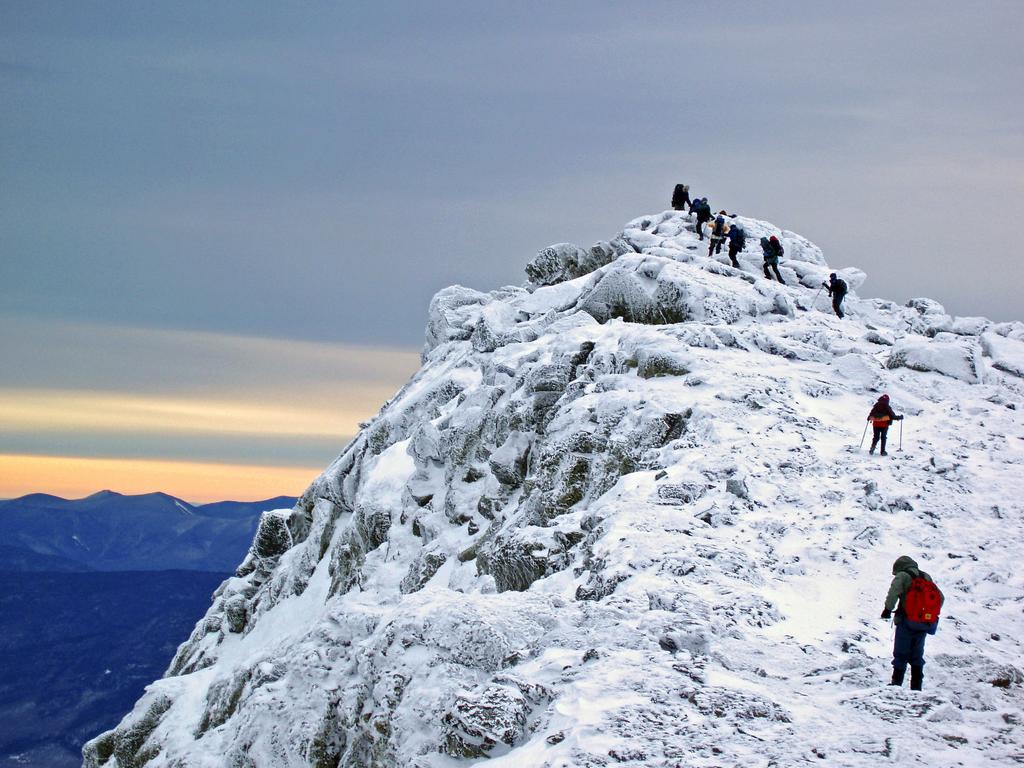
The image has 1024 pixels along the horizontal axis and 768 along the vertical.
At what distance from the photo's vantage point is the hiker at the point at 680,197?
57250 mm

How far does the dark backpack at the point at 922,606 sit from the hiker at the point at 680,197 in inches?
1818

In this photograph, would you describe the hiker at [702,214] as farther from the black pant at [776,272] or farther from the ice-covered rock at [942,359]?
the ice-covered rock at [942,359]

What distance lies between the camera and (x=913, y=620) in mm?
13539

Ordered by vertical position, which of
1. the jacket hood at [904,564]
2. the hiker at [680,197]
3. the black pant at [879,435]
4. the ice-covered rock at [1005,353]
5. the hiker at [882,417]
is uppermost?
the hiker at [680,197]

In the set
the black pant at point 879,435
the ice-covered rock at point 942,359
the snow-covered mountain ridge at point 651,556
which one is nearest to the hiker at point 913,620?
the snow-covered mountain ridge at point 651,556

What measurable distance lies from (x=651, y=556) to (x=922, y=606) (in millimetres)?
5976

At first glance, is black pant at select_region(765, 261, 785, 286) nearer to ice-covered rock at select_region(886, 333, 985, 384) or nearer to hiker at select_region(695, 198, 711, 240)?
hiker at select_region(695, 198, 711, 240)

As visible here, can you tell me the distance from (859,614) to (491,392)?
887 inches

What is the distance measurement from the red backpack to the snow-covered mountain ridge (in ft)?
3.69

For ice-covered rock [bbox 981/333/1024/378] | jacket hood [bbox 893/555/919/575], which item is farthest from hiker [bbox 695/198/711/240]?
jacket hood [bbox 893/555/919/575]

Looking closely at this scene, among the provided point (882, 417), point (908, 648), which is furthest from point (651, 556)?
point (882, 417)

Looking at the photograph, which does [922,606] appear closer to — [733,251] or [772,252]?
[733,251]

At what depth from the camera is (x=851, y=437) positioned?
90.0ft

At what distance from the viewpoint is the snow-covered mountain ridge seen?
42.9 feet
